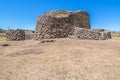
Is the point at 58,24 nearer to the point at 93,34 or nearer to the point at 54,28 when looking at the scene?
the point at 54,28

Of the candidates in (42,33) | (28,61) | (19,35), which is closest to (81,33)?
(42,33)

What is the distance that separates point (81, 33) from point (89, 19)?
21.5 ft

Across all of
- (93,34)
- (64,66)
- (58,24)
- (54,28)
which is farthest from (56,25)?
(64,66)

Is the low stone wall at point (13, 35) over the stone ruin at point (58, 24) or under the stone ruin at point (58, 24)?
under

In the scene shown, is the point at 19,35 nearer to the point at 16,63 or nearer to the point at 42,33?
the point at 42,33

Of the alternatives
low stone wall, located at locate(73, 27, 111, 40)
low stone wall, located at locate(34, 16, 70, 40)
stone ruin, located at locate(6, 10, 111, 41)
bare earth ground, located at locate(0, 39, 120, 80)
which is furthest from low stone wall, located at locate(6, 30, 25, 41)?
bare earth ground, located at locate(0, 39, 120, 80)

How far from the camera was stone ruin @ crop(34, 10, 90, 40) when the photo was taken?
22.3 meters

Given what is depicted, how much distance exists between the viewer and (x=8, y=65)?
364 inches

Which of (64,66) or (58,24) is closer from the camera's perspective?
(64,66)

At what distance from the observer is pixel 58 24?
22438 mm

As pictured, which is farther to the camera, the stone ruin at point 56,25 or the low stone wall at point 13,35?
the low stone wall at point 13,35

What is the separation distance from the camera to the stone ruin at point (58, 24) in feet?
73.2

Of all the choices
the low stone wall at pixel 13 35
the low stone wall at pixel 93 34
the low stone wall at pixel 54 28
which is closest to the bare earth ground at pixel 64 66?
the low stone wall at pixel 93 34

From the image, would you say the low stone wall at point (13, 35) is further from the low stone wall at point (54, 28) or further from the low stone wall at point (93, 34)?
the low stone wall at point (93, 34)
